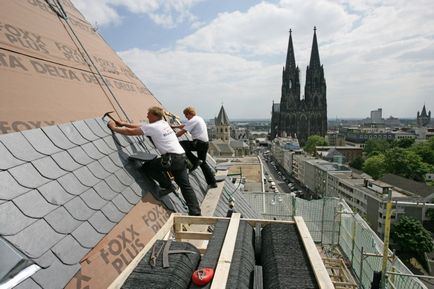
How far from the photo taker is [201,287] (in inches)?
93.5

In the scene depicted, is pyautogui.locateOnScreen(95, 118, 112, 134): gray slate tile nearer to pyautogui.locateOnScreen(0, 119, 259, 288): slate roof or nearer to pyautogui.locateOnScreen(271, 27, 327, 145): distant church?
pyautogui.locateOnScreen(0, 119, 259, 288): slate roof

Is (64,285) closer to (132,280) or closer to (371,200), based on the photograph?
(132,280)

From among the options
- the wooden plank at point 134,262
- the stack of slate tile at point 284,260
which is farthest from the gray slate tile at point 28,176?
the stack of slate tile at point 284,260

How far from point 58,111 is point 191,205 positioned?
7.63 ft

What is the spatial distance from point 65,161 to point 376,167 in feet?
220

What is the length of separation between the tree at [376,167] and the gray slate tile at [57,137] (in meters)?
64.8

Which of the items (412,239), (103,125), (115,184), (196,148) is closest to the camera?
(115,184)

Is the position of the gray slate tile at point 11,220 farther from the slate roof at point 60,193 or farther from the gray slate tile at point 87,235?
the gray slate tile at point 87,235

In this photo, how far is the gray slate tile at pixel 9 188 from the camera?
94.2 inches

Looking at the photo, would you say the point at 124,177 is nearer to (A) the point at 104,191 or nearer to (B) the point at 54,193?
(A) the point at 104,191

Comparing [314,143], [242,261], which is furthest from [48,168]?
[314,143]

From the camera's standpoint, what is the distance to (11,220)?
2.29m

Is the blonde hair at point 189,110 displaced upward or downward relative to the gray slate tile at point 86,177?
upward

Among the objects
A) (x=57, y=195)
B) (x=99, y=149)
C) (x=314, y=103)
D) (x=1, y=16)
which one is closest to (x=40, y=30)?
(x=1, y=16)
